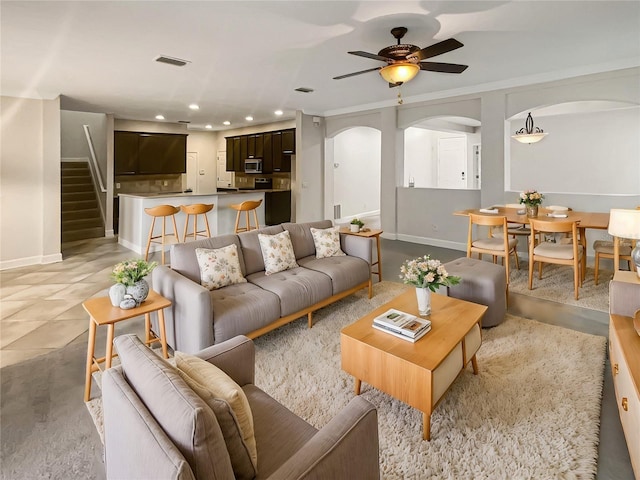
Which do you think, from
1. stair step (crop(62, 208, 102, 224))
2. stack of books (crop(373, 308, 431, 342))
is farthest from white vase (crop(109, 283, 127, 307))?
stair step (crop(62, 208, 102, 224))

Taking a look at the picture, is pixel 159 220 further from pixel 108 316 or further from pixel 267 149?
pixel 108 316

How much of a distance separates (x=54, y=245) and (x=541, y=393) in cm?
691

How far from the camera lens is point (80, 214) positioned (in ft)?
27.7

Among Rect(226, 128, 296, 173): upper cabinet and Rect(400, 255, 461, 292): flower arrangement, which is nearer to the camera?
Rect(400, 255, 461, 292): flower arrangement

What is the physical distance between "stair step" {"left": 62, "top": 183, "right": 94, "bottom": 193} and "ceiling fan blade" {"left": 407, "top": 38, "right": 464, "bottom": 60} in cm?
864

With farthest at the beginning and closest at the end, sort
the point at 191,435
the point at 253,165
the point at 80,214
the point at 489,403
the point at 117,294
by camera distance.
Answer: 1. the point at 253,165
2. the point at 80,214
3. the point at 117,294
4. the point at 489,403
5. the point at 191,435

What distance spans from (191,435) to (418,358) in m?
1.38

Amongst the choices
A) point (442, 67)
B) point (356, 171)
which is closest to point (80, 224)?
point (356, 171)

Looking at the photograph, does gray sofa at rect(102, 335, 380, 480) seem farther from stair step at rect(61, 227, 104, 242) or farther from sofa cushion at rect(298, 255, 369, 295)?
stair step at rect(61, 227, 104, 242)

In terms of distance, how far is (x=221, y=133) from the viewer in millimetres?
11461

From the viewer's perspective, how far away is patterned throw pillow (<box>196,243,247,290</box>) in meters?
3.07

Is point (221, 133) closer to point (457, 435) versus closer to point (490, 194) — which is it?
point (490, 194)

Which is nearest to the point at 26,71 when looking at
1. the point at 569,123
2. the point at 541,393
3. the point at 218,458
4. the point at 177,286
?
the point at 177,286

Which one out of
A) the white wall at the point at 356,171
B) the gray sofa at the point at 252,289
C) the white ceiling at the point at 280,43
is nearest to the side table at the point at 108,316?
the gray sofa at the point at 252,289
